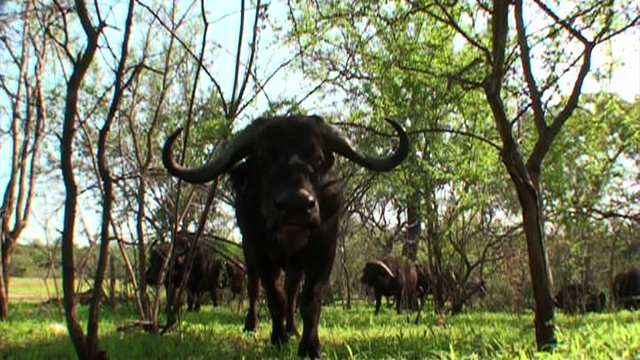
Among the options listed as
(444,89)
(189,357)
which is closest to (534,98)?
(444,89)

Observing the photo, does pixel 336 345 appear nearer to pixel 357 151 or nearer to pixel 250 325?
pixel 250 325

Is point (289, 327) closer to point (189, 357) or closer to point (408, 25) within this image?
point (189, 357)

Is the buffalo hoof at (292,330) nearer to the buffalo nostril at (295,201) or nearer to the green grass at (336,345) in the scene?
the green grass at (336,345)

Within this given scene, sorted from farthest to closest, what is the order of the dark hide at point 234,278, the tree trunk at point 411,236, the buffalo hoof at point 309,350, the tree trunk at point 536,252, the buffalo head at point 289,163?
the tree trunk at point 411,236, the dark hide at point 234,278, the tree trunk at point 536,252, the buffalo hoof at point 309,350, the buffalo head at point 289,163

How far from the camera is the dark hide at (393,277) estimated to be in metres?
20.3

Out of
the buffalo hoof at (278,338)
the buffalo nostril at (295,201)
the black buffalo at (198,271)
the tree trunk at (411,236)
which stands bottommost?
the buffalo hoof at (278,338)

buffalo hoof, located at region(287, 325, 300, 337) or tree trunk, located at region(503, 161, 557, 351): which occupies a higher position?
tree trunk, located at region(503, 161, 557, 351)

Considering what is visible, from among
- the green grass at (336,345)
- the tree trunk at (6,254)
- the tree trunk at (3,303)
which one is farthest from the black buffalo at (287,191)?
the tree trunk at (6,254)

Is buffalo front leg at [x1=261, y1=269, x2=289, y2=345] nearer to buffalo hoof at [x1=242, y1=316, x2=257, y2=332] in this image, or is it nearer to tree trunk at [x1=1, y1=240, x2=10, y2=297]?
buffalo hoof at [x1=242, y1=316, x2=257, y2=332]

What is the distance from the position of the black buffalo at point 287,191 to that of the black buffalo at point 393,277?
1389 cm

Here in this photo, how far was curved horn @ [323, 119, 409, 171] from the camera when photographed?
20.3 ft

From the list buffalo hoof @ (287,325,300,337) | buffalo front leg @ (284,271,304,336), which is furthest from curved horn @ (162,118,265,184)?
buffalo hoof @ (287,325,300,337)

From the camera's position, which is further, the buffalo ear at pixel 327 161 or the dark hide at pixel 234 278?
the dark hide at pixel 234 278

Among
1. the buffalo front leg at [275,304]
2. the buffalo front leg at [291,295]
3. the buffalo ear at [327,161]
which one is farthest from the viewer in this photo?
the buffalo front leg at [291,295]
